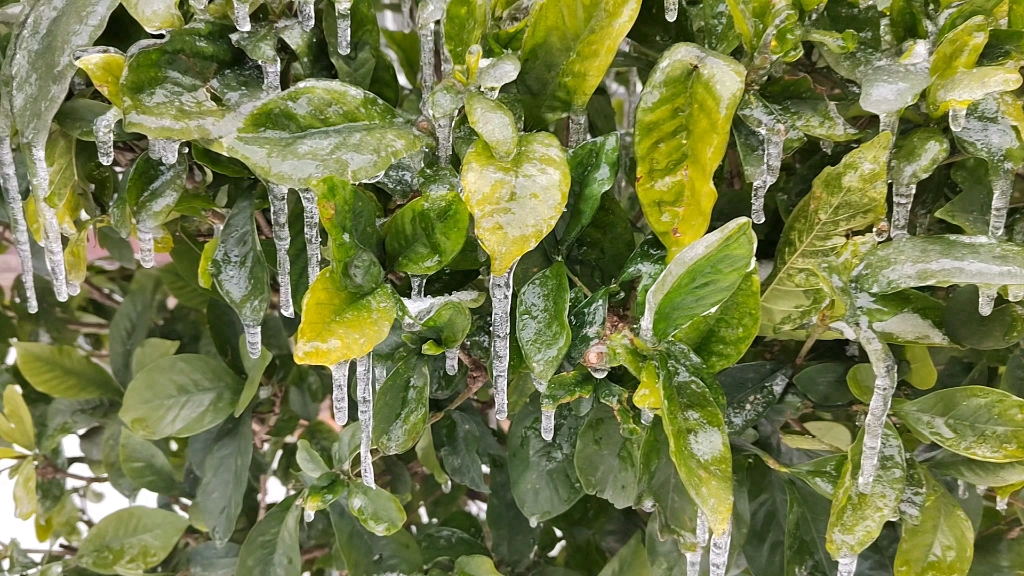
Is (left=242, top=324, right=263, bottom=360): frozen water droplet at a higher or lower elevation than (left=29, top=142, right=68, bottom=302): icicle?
lower

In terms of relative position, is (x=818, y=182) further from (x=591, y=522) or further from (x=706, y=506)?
(x=591, y=522)

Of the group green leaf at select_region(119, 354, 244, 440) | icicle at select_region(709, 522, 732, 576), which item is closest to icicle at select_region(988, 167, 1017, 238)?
icicle at select_region(709, 522, 732, 576)

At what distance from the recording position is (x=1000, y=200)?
37cm

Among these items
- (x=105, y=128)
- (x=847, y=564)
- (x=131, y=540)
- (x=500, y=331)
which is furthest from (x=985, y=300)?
(x=131, y=540)

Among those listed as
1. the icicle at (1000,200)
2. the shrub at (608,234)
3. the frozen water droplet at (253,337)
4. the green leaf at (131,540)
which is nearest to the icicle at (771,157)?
the shrub at (608,234)

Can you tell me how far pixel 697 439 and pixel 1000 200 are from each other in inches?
8.1

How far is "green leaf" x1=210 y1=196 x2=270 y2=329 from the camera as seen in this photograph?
0.43 meters

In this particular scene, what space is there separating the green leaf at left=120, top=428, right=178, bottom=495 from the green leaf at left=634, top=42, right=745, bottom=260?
54 centimetres

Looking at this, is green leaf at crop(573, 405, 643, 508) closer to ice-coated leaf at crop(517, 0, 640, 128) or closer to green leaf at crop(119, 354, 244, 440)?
ice-coated leaf at crop(517, 0, 640, 128)

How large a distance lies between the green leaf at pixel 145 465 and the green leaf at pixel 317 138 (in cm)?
44

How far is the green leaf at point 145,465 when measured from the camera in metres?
0.65

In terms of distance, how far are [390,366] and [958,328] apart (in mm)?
337

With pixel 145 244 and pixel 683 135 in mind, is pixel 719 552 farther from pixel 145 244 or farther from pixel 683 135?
pixel 145 244

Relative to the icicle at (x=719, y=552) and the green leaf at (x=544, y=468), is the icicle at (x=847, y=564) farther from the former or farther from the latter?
the green leaf at (x=544, y=468)
